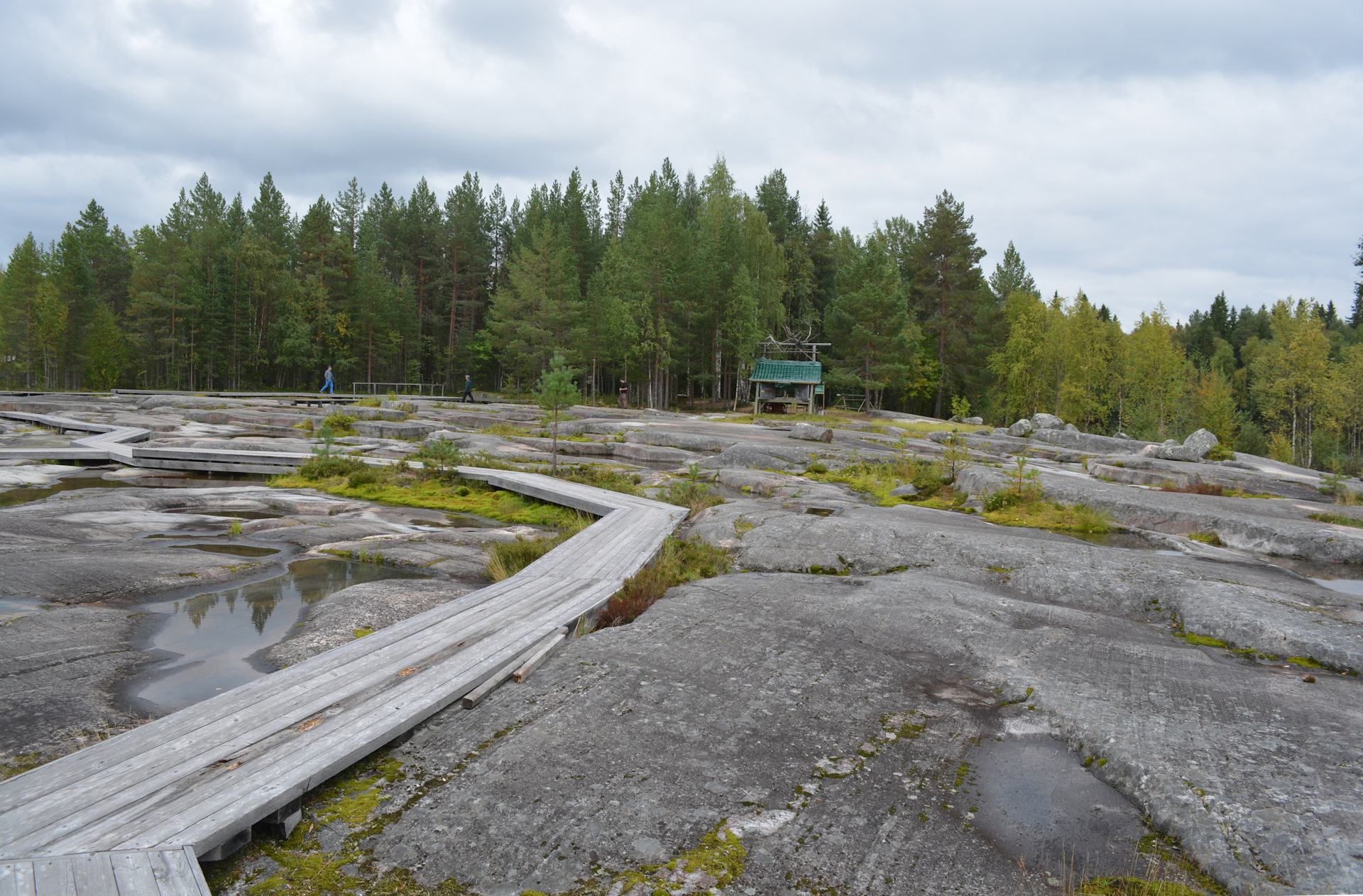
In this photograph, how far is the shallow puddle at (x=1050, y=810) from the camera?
131 inches

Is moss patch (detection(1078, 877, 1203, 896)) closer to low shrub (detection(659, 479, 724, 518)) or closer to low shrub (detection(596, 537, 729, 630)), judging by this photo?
low shrub (detection(596, 537, 729, 630))

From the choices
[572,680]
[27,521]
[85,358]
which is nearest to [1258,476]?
[572,680]

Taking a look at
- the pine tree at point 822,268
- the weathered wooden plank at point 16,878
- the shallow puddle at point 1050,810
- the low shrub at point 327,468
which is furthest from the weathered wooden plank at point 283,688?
the pine tree at point 822,268

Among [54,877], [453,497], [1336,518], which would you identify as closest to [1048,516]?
[1336,518]

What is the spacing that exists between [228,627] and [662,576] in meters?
4.21

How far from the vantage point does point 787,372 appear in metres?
44.8

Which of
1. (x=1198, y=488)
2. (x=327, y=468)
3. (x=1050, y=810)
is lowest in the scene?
(x=1050, y=810)

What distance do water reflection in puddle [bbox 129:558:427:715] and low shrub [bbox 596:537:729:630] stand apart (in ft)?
9.40

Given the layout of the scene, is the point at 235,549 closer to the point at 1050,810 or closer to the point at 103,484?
the point at 103,484

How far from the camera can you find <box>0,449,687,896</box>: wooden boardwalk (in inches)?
116

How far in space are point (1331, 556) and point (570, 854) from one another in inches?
459

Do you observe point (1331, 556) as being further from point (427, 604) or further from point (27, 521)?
point (27, 521)

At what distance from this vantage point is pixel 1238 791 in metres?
3.61

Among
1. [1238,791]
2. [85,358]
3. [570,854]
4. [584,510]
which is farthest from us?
[85,358]
